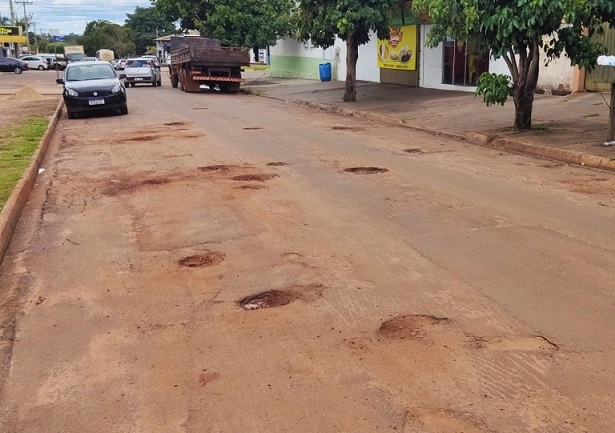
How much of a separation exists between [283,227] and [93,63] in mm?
15973

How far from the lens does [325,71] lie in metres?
36.2

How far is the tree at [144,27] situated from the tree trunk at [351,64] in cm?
9870

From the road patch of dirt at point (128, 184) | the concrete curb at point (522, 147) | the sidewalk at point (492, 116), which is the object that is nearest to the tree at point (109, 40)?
the sidewalk at point (492, 116)

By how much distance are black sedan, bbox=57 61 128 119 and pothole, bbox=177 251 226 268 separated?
577 inches

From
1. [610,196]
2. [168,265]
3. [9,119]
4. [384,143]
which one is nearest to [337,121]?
[384,143]

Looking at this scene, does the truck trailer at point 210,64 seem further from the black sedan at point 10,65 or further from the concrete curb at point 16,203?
the black sedan at point 10,65

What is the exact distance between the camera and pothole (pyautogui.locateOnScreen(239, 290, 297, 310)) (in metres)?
5.08

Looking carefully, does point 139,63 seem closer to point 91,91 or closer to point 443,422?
point 91,91

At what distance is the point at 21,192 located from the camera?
888cm

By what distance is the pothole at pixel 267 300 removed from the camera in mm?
5082

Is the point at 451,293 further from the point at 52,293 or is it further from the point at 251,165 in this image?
the point at 251,165

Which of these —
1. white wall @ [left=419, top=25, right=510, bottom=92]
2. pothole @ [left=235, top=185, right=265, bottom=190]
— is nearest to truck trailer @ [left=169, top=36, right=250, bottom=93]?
white wall @ [left=419, top=25, right=510, bottom=92]

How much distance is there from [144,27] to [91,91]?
109117mm

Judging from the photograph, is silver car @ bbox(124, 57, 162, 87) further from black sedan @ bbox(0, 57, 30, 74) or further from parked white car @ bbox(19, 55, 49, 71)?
parked white car @ bbox(19, 55, 49, 71)
